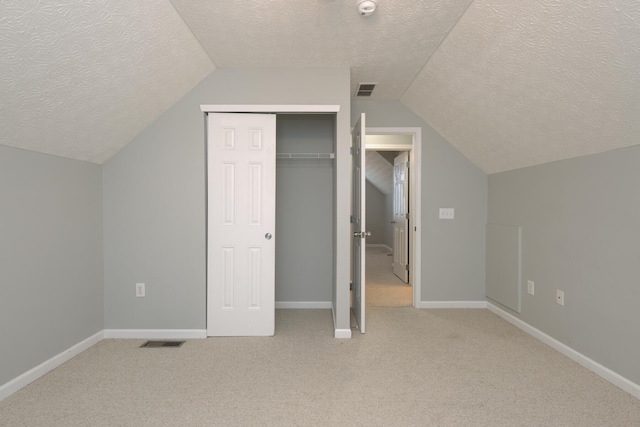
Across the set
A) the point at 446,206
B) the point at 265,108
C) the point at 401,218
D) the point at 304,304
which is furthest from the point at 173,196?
the point at 401,218

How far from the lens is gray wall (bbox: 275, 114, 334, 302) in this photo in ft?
12.4

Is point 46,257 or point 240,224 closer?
point 46,257

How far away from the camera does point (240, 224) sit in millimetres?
2951

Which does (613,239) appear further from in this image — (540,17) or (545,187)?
(540,17)

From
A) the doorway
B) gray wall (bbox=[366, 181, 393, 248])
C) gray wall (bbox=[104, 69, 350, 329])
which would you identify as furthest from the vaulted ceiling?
gray wall (bbox=[366, 181, 393, 248])

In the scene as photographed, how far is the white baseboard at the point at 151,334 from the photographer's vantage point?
9.55ft

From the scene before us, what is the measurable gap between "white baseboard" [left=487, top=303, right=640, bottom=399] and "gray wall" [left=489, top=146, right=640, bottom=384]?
4cm

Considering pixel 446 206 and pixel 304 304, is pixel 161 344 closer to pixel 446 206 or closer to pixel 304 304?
pixel 304 304

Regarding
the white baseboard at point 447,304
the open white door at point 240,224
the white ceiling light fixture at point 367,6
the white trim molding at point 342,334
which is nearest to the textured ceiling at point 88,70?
the open white door at point 240,224

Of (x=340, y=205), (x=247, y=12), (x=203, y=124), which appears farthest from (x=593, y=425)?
(x=203, y=124)

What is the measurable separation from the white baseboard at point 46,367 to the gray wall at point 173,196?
202 mm

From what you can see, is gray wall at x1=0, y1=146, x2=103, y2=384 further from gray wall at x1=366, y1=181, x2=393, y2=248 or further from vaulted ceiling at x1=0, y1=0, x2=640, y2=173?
gray wall at x1=366, y1=181, x2=393, y2=248

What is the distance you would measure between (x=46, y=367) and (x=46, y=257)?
766 mm

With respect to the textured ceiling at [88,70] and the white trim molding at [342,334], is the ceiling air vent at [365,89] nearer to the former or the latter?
the textured ceiling at [88,70]
